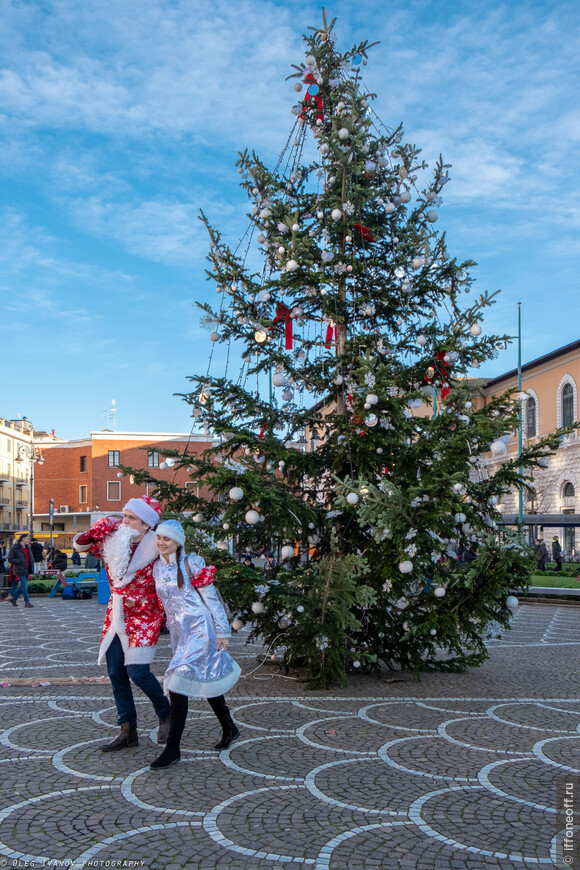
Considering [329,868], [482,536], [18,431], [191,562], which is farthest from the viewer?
[18,431]

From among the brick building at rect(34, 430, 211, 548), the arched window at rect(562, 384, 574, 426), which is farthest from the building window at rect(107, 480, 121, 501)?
the arched window at rect(562, 384, 574, 426)

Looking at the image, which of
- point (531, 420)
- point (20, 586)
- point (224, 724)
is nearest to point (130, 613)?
point (224, 724)

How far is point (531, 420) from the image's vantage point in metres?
45.3

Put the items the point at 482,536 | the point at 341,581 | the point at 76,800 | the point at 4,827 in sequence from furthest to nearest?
the point at 482,536, the point at 341,581, the point at 76,800, the point at 4,827

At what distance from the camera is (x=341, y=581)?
737 cm

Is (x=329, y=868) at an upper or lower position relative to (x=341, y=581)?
lower

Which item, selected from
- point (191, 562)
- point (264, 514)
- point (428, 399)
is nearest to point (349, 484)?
point (264, 514)

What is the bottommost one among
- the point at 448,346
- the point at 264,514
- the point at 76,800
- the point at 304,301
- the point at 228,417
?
the point at 76,800

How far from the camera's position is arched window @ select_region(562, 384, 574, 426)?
4109 centimetres

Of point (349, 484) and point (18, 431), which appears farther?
point (18, 431)

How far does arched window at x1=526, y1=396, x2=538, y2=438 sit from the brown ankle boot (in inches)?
1665

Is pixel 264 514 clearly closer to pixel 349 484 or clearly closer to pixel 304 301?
pixel 349 484

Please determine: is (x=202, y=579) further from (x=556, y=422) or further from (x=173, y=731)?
(x=556, y=422)

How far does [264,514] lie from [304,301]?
305cm
